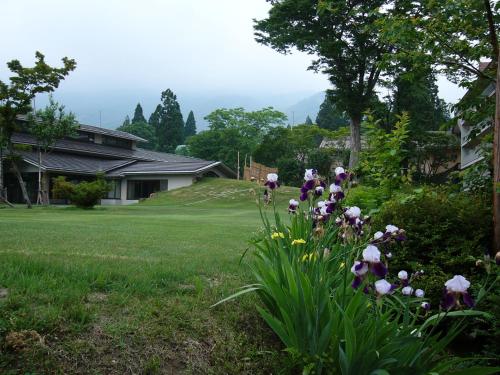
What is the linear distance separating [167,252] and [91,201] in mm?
17347

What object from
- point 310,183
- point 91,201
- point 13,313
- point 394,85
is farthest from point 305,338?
point 394,85

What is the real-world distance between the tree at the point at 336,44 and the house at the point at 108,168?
13.7 m

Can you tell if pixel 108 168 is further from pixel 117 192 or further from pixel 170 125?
pixel 170 125

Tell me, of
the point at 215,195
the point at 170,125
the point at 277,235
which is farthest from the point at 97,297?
the point at 170,125

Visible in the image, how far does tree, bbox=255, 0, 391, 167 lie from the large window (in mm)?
16051

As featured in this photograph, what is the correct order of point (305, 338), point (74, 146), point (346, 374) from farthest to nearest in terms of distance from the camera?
point (74, 146) < point (305, 338) < point (346, 374)

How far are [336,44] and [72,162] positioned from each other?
68.2ft

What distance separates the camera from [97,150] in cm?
3647

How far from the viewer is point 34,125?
75.6 feet

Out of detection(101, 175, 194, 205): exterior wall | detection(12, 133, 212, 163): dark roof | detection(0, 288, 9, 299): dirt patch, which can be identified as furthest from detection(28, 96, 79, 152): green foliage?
detection(0, 288, 9, 299): dirt patch

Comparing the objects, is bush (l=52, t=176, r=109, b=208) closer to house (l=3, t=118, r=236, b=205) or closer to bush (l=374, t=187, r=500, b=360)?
house (l=3, t=118, r=236, b=205)

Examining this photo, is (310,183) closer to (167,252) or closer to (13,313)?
(13,313)

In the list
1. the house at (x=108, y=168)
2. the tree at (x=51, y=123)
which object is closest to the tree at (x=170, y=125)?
the house at (x=108, y=168)

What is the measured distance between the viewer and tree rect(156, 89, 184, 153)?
59406 millimetres
